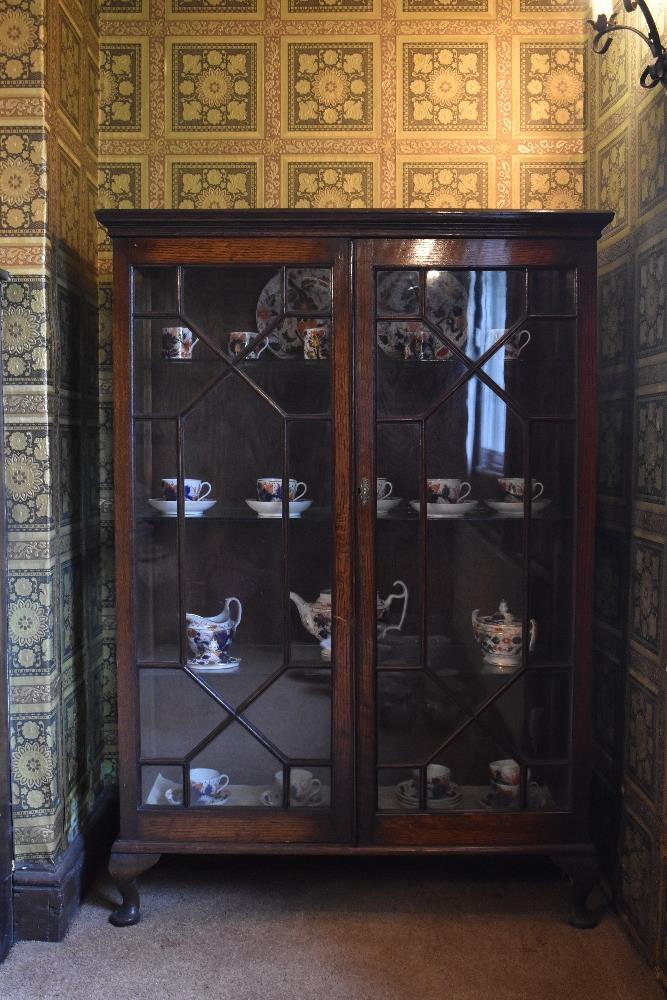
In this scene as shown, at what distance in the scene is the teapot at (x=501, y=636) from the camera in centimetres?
173

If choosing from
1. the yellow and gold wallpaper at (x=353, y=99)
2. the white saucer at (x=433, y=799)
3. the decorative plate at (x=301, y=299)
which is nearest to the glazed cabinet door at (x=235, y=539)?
the decorative plate at (x=301, y=299)

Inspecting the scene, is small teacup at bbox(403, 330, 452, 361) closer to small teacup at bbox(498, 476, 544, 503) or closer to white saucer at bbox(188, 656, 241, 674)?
small teacup at bbox(498, 476, 544, 503)

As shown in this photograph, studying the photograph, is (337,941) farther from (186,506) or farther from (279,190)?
(279,190)

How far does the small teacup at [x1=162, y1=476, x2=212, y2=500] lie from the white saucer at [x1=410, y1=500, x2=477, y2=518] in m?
0.44

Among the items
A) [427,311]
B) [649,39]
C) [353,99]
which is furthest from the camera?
[353,99]

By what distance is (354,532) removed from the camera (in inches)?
66.8

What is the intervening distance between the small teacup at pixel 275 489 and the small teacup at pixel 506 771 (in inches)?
26.6

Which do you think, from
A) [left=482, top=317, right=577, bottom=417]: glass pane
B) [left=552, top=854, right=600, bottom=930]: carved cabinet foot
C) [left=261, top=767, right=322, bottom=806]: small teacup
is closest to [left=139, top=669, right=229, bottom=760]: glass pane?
[left=261, top=767, right=322, bottom=806]: small teacup

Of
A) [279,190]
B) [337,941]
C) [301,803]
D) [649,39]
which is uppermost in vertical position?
[649,39]

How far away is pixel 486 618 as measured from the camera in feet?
5.73

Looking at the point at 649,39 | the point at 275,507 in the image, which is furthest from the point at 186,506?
the point at 649,39

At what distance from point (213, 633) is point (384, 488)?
0.46 meters

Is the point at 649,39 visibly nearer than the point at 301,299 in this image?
Yes

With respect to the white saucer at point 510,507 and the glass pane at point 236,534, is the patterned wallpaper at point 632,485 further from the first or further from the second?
the glass pane at point 236,534
